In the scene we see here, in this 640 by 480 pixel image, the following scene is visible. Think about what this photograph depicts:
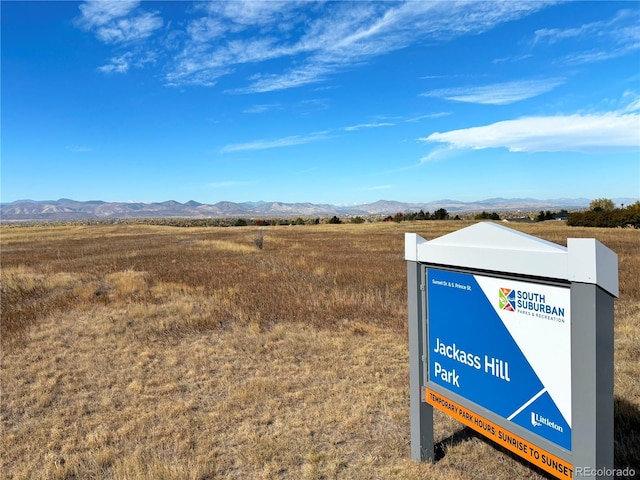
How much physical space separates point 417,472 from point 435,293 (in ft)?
5.23

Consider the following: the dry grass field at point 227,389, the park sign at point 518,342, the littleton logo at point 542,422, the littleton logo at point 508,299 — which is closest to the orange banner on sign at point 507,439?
the park sign at point 518,342

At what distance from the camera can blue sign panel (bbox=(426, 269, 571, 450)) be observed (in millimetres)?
2643

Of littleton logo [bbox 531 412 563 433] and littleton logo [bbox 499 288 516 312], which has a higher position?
littleton logo [bbox 499 288 516 312]

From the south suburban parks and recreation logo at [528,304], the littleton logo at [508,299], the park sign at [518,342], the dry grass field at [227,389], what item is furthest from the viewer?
the dry grass field at [227,389]

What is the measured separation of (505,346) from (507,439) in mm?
684

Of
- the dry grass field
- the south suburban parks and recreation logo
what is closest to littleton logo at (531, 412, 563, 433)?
the south suburban parks and recreation logo

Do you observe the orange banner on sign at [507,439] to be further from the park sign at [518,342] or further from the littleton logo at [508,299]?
the littleton logo at [508,299]

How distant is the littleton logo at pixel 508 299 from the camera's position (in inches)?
115

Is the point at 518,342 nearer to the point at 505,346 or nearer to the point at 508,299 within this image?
the point at 505,346

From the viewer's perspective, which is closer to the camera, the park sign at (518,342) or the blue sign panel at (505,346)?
the park sign at (518,342)

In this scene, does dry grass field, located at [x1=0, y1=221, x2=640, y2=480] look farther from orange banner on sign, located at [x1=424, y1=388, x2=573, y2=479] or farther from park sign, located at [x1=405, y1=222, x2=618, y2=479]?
park sign, located at [x1=405, y1=222, x2=618, y2=479]

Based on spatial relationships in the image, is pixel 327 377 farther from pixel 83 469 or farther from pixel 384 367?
pixel 83 469

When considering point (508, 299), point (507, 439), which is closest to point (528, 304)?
point (508, 299)

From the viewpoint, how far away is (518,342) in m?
2.89
